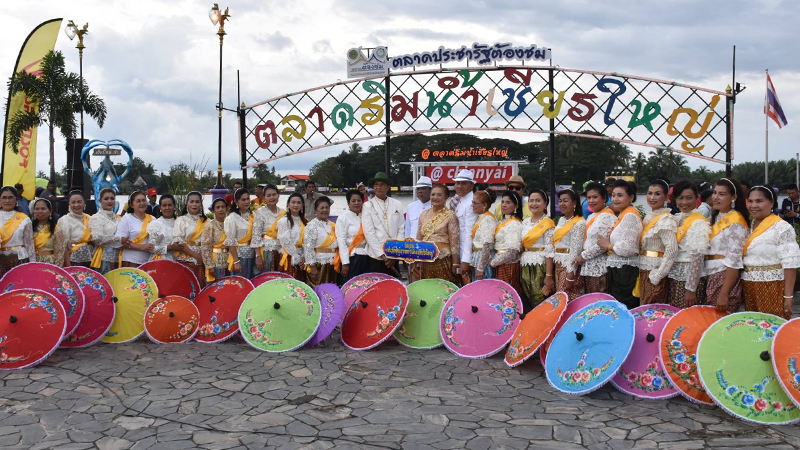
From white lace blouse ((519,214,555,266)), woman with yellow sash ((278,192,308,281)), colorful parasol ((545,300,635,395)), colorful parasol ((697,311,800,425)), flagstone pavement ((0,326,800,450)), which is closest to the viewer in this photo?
flagstone pavement ((0,326,800,450))

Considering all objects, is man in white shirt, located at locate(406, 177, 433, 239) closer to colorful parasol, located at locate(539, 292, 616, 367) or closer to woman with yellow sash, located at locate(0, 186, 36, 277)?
colorful parasol, located at locate(539, 292, 616, 367)

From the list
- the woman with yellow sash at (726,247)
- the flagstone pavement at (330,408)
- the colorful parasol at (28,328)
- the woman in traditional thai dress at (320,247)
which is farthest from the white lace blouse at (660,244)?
the colorful parasol at (28,328)

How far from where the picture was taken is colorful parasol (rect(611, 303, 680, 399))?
4.26 m

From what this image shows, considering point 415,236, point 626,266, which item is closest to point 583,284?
point 626,266

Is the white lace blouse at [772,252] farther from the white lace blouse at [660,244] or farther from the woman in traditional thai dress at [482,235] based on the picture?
the woman in traditional thai dress at [482,235]

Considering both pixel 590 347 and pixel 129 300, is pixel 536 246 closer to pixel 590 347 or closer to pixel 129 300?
pixel 590 347

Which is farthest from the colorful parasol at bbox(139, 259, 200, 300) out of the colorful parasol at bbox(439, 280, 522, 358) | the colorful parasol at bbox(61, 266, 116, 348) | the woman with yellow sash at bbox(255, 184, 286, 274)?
the colorful parasol at bbox(439, 280, 522, 358)

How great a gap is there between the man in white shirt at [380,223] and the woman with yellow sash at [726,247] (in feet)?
9.63

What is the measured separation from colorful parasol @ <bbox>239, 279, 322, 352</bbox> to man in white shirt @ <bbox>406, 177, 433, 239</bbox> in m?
1.51

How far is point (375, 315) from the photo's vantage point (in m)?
5.59

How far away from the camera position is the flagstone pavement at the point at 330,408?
3.62 m

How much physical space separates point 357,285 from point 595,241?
7.54ft

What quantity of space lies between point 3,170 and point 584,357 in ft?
45.7

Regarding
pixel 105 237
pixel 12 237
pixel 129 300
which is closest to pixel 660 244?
pixel 129 300
